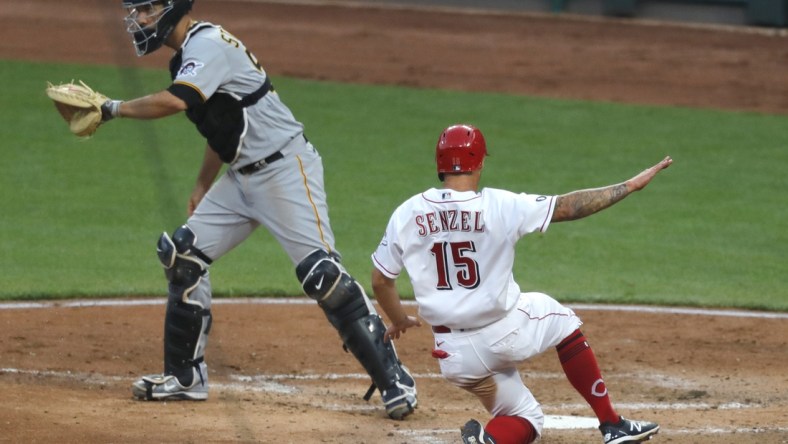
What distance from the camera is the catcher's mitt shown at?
5.37 metres

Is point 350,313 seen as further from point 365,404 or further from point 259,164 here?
point 259,164

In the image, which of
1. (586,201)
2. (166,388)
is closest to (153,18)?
(166,388)

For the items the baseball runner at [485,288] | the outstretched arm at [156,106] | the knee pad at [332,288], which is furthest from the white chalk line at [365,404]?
the outstretched arm at [156,106]

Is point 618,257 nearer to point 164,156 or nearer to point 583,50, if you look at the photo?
point 164,156

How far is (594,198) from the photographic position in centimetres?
457

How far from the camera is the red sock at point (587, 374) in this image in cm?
479

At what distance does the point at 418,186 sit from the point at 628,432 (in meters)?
5.78

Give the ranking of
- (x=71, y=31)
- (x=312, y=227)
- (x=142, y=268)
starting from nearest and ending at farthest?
1. (x=312, y=227)
2. (x=142, y=268)
3. (x=71, y=31)

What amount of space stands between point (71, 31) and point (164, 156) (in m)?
7.85

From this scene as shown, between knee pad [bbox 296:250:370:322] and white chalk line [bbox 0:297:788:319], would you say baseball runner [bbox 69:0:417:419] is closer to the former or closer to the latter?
knee pad [bbox 296:250:370:322]

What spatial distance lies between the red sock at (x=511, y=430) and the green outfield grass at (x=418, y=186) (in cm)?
237

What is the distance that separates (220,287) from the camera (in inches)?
319

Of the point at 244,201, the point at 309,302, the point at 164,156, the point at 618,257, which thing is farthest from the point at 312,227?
the point at 164,156

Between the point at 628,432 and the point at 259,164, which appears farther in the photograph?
the point at 259,164
